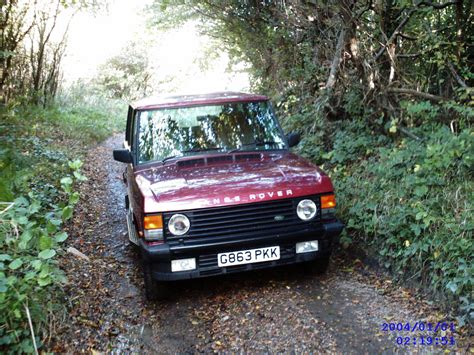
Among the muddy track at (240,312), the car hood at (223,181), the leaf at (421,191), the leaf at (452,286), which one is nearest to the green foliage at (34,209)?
the muddy track at (240,312)

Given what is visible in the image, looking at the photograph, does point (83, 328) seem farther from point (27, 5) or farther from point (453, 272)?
point (27, 5)

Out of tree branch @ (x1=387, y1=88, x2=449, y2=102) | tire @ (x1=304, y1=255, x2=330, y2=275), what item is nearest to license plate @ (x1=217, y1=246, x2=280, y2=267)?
tire @ (x1=304, y1=255, x2=330, y2=275)

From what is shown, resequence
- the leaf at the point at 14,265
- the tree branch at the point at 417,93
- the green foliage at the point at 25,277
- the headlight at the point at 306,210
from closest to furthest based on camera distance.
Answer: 1. the leaf at the point at 14,265
2. the green foliage at the point at 25,277
3. the headlight at the point at 306,210
4. the tree branch at the point at 417,93

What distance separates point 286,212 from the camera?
3967mm

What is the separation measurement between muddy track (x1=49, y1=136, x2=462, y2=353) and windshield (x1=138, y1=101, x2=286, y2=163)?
4.42 feet

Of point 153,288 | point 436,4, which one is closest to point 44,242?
point 153,288

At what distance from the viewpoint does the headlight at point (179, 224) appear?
12.3 ft

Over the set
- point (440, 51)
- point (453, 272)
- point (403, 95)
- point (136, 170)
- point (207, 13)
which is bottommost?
point (453, 272)

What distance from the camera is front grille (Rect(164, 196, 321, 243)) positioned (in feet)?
12.4

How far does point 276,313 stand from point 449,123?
338cm

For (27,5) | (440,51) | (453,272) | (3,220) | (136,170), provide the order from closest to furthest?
(3,220) < (453,272) < (136,170) < (440,51) < (27,5)

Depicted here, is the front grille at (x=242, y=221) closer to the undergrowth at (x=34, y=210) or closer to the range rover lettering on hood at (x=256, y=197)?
the range rover lettering on hood at (x=256, y=197)

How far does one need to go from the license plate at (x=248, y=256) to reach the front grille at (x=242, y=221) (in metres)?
0.14

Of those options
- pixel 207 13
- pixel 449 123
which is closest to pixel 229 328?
pixel 449 123
